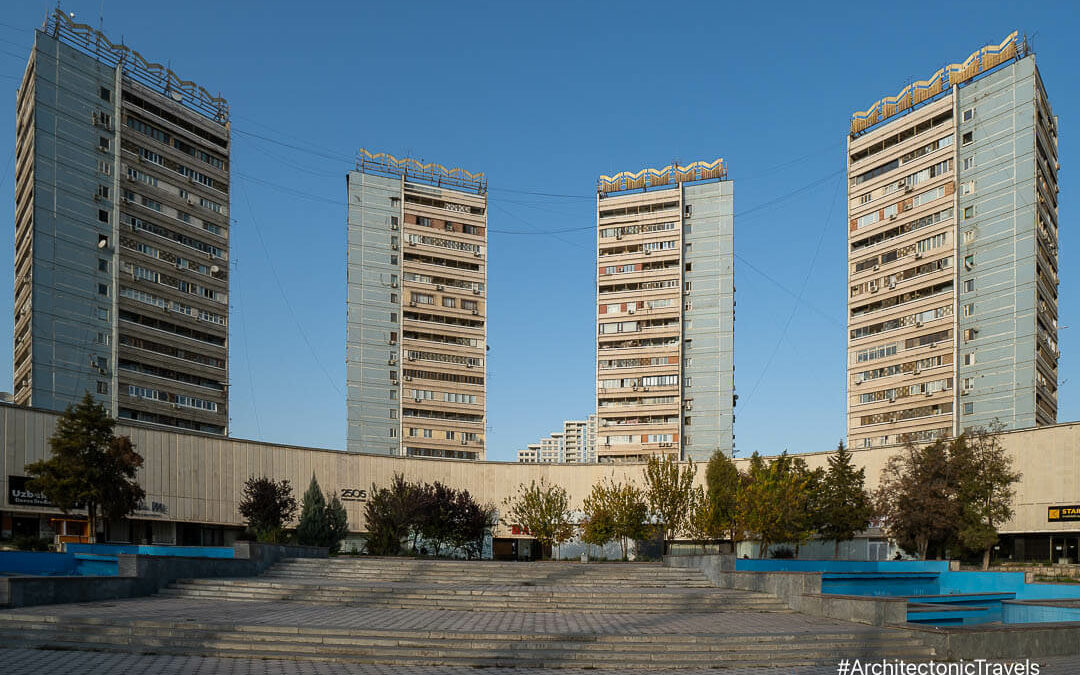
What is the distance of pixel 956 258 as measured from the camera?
239ft

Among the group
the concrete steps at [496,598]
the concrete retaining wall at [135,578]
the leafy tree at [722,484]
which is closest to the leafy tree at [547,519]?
the leafy tree at [722,484]

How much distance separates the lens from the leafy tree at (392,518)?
4200 centimetres

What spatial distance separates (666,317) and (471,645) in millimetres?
77688

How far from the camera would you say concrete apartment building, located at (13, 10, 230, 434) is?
67812 millimetres

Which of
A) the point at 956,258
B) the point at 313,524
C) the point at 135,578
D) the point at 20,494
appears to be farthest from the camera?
the point at 956,258

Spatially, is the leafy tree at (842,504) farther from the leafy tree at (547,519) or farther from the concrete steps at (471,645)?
the concrete steps at (471,645)

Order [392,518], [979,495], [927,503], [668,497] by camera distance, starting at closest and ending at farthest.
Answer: [668,497], [927,503], [979,495], [392,518]

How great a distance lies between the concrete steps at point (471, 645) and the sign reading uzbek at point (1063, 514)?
35.7 meters

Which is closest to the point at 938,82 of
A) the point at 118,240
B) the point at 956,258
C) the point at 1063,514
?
the point at 956,258

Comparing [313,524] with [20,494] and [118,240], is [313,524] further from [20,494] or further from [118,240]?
[118,240]

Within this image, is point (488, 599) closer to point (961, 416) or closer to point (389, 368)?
point (961, 416)

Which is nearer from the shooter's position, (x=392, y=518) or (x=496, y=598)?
(x=496, y=598)

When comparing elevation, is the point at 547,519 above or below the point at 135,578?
below

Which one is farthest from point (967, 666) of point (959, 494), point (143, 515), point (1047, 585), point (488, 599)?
point (143, 515)
